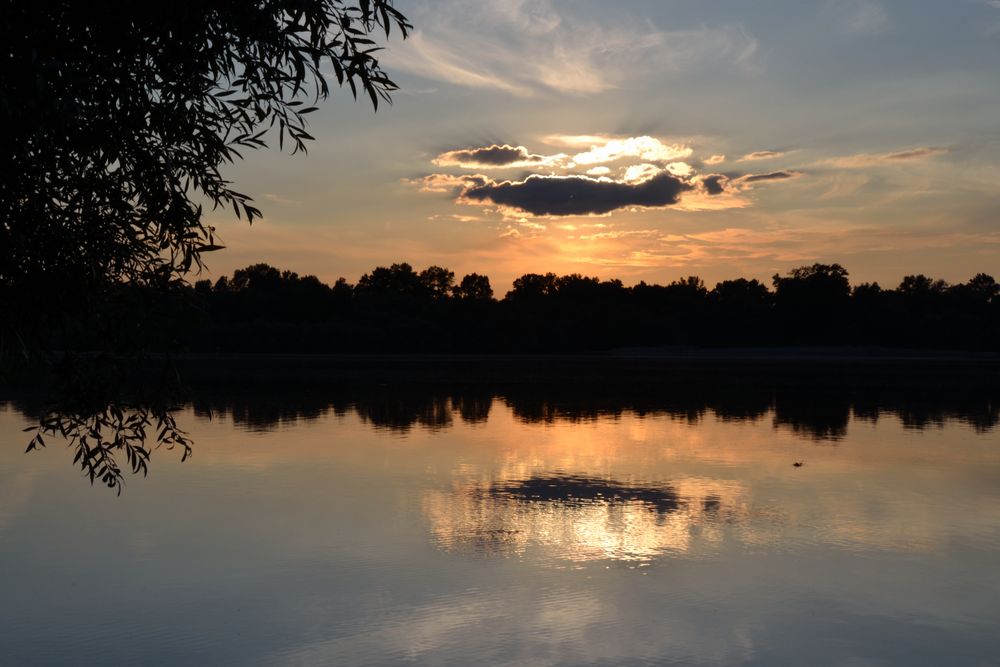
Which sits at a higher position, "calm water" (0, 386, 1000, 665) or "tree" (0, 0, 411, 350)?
"tree" (0, 0, 411, 350)

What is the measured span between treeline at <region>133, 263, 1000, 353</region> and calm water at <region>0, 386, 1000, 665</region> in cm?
11805

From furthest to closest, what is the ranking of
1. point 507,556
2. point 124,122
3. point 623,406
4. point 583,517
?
point 623,406, point 583,517, point 507,556, point 124,122

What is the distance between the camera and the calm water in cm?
1131

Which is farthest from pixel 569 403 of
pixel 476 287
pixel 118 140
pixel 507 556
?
pixel 476 287

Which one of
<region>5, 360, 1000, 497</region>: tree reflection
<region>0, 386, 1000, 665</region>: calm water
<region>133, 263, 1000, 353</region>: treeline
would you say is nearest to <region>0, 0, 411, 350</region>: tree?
<region>0, 386, 1000, 665</region>: calm water

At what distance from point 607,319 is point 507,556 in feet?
474

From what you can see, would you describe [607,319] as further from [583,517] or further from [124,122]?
[124,122]

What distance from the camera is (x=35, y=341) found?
988 cm

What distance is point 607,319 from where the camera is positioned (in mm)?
158250

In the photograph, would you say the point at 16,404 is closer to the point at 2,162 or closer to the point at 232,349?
the point at 2,162

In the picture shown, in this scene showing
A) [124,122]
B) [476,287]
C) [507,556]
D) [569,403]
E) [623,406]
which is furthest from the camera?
[476,287]

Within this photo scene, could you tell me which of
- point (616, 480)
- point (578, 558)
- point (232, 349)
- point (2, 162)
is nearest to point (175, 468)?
point (616, 480)

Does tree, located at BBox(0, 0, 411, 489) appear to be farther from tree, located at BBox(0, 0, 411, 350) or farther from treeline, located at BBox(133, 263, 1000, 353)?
treeline, located at BBox(133, 263, 1000, 353)

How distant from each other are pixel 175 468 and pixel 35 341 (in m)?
14.4
